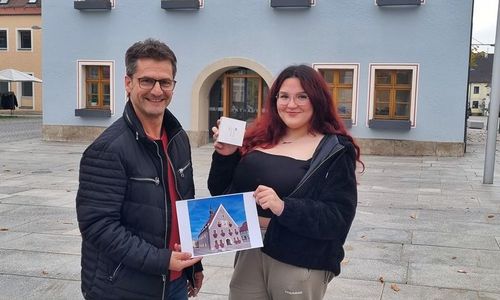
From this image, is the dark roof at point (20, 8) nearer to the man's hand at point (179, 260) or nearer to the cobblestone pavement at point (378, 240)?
the cobblestone pavement at point (378, 240)

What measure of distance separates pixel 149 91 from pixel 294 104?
709 millimetres

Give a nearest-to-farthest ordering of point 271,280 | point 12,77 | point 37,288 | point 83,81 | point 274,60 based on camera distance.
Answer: point 271,280 < point 37,288 < point 274,60 < point 83,81 < point 12,77

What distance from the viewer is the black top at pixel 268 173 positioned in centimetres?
260

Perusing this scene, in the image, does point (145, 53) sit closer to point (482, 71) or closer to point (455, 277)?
point (455, 277)

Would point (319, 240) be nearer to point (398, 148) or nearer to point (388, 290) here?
point (388, 290)

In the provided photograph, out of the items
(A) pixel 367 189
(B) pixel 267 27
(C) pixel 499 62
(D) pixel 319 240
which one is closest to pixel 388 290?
(D) pixel 319 240

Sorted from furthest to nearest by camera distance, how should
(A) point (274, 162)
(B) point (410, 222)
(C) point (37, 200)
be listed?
(C) point (37, 200), (B) point (410, 222), (A) point (274, 162)

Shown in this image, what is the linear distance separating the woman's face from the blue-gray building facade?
42.5 feet

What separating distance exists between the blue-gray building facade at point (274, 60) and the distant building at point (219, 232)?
13208mm

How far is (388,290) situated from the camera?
4852mm

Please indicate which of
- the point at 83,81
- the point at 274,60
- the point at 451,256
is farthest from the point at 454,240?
the point at 83,81

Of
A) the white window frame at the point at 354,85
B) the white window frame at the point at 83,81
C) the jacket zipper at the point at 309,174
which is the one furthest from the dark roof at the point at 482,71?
the jacket zipper at the point at 309,174

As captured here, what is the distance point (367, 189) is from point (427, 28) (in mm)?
6884

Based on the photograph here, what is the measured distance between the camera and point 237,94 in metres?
18.2
